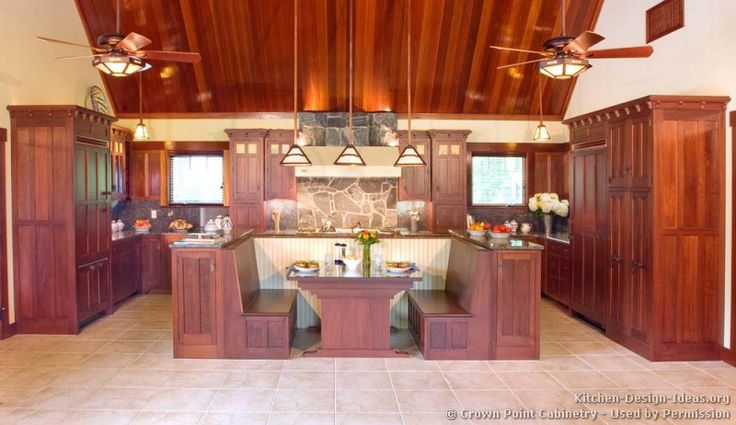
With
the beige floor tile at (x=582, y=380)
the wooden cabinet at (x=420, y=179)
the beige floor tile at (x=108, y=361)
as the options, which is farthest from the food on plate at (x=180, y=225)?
the beige floor tile at (x=582, y=380)

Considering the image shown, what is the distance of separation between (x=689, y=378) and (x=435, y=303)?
232cm

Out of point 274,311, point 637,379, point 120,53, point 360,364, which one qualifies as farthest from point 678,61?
point 120,53

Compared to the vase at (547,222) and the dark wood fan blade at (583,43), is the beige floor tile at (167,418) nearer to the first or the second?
the dark wood fan blade at (583,43)

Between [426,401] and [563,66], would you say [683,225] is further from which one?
[426,401]

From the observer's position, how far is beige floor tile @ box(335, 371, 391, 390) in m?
Answer: 3.95

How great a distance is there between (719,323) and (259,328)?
4427 mm

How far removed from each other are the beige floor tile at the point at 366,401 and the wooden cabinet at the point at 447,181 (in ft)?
14.5

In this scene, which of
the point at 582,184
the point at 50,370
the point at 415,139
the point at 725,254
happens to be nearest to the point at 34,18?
the point at 50,370

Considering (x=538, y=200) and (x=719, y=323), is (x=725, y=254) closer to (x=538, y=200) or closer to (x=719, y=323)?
(x=719, y=323)

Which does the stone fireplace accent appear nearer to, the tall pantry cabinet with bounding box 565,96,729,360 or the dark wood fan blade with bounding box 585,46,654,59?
→ the tall pantry cabinet with bounding box 565,96,729,360

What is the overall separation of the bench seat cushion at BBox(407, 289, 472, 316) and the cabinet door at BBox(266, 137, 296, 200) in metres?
3.23

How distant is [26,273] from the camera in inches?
210

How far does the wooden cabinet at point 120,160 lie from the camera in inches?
284

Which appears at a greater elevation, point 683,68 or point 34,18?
point 34,18
